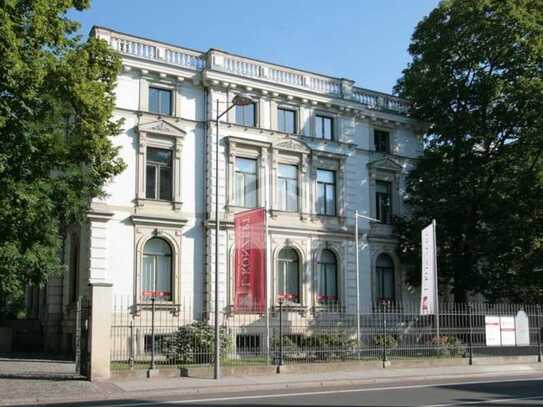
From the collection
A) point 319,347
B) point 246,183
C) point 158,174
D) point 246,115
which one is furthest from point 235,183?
point 319,347

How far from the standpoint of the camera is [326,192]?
3484 centimetres

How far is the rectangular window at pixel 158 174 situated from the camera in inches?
1186

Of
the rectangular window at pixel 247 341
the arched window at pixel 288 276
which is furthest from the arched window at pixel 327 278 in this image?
the rectangular window at pixel 247 341

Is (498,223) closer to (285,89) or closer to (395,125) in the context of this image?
(395,125)

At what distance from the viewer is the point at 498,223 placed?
108ft

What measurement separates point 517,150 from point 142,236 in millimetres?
18623

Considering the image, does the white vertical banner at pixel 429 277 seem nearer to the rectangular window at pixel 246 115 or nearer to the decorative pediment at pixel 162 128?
the rectangular window at pixel 246 115

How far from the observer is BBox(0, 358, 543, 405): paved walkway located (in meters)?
17.1

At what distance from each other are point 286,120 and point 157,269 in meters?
9.82

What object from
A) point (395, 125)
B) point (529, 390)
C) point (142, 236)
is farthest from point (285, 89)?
point (529, 390)

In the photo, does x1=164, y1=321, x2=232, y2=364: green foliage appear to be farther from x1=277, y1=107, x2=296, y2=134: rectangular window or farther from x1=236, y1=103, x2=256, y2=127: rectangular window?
→ x1=277, y1=107, x2=296, y2=134: rectangular window

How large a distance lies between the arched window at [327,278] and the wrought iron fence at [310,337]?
1907mm

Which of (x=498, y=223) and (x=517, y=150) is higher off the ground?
(x=517, y=150)

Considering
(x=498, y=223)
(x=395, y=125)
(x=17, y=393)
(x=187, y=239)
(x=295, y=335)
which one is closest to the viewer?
(x=17, y=393)
